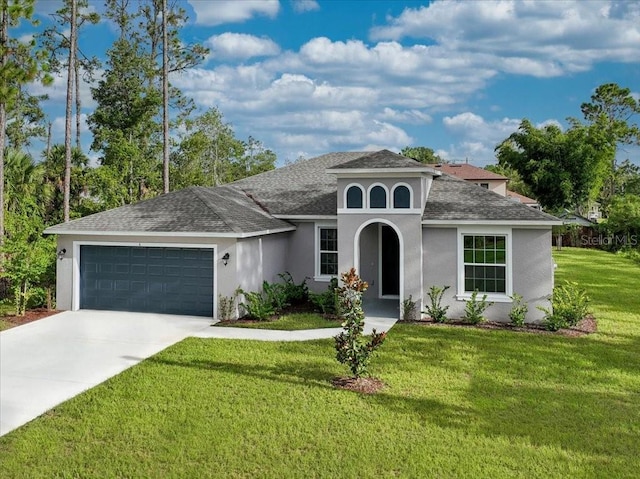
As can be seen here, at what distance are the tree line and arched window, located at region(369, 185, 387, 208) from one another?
8857 mm

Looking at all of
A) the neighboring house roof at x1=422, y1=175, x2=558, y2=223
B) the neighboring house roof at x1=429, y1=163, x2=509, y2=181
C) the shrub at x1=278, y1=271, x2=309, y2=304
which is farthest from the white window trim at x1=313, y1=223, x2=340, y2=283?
the neighboring house roof at x1=429, y1=163, x2=509, y2=181

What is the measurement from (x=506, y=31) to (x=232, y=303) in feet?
41.5

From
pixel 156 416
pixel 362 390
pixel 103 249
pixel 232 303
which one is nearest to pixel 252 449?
pixel 156 416

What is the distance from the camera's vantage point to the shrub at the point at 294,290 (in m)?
16.1

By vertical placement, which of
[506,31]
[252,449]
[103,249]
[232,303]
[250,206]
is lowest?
[252,449]

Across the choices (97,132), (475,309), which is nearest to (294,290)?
(475,309)

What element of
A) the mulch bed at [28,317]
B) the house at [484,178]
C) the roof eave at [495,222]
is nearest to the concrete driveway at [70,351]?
the mulch bed at [28,317]

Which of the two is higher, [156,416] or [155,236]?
[155,236]

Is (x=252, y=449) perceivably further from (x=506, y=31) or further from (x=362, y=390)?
(x=506, y=31)

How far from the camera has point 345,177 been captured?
14.6 meters

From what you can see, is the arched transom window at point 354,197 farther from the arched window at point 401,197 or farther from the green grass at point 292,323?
the green grass at point 292,323

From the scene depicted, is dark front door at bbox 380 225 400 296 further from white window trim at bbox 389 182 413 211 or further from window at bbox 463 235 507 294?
window at bbox 463 235 507 294

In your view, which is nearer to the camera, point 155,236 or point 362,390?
point 362,390

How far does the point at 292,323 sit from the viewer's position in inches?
535
